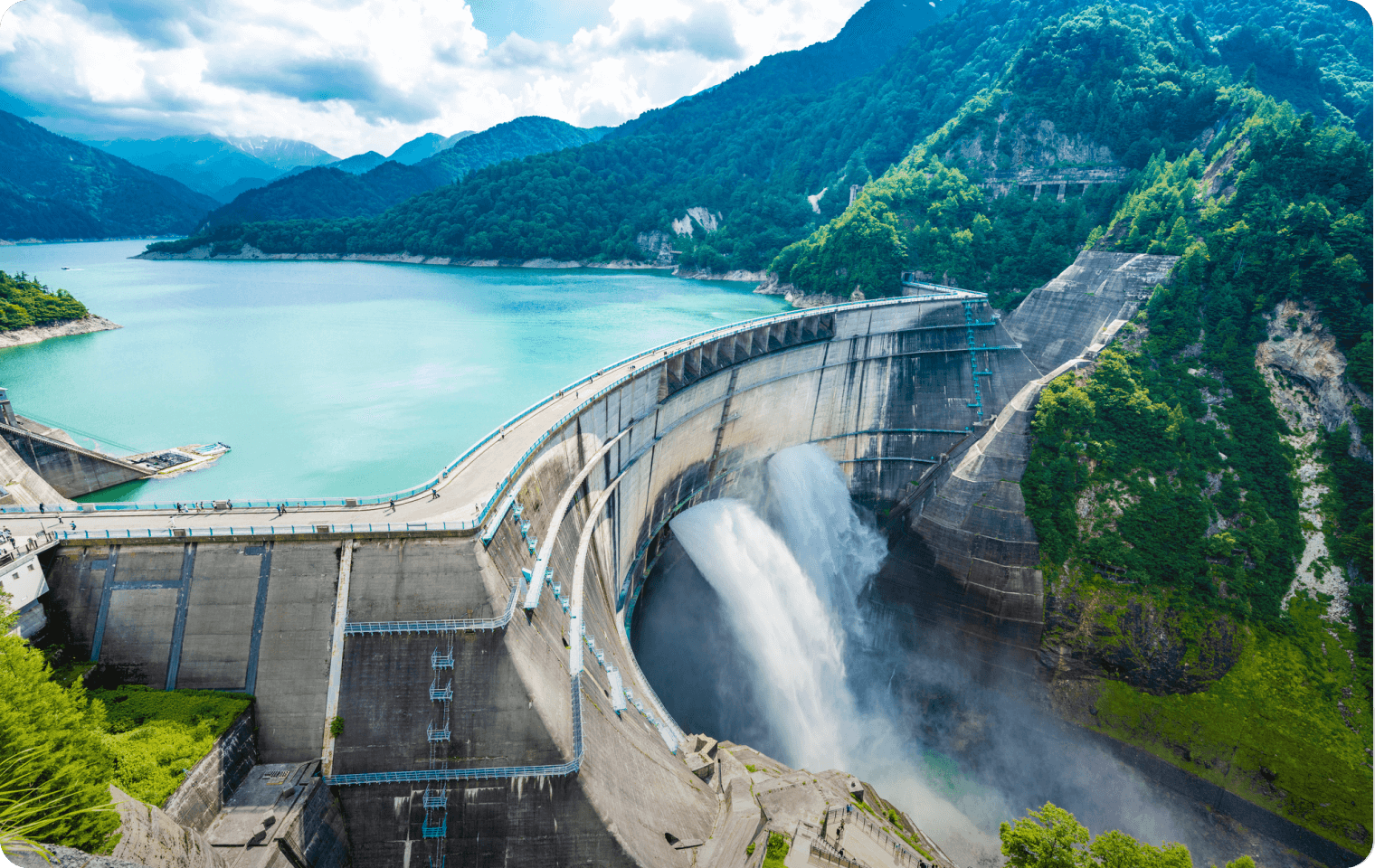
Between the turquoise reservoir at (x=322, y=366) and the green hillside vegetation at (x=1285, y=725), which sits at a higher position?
the turquoise reservoir at (x=322, y=366)

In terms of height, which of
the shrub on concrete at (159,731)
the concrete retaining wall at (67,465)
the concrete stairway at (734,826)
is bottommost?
the concrete stairway at (734,826)

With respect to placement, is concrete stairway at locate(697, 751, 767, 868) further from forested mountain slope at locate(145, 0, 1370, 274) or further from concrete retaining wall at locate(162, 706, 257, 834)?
forested mountain slope at locate(145, 0, 1370, 274)

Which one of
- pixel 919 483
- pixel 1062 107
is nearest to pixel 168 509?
pixel 919 483

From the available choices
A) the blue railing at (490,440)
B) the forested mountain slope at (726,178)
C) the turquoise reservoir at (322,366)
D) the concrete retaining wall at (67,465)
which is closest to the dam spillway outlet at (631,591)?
the blue railing at (490,440)

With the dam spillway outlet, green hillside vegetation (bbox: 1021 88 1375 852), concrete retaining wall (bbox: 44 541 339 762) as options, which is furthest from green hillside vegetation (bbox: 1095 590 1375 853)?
concrete retaining wall (bbox: 44 541 339 762)

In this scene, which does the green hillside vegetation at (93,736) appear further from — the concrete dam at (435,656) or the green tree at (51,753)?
the concrete dam at (435,656)

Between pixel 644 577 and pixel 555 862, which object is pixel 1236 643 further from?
pixel 555 862

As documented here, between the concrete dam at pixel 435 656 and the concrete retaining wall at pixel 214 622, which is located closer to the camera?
the concrete dam at pixel 435 656
